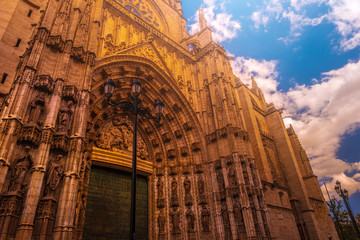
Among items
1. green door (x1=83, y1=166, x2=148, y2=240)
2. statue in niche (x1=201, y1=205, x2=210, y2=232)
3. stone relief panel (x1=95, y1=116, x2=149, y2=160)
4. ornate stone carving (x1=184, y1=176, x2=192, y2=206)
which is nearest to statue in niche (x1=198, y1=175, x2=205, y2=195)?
ornate stone carving (x1=184, y1=176, x2=192, y2=206)

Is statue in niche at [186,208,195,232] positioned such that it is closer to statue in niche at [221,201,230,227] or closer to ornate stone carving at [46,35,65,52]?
statue in niche at [221,201,230,227]

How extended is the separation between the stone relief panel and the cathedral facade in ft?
0.20

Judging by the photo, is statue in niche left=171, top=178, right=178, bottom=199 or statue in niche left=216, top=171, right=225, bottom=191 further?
statue in niche left=171, top=178, right=178, bottom=199

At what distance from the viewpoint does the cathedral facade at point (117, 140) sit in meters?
6.44

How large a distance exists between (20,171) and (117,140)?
242 inches

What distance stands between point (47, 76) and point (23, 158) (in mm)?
2828

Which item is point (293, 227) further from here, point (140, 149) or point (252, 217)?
point (140, 149)

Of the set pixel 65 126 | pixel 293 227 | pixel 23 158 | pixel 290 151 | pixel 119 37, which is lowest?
pixel 293 227

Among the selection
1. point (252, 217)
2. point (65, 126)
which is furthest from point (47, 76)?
point (252, 217)

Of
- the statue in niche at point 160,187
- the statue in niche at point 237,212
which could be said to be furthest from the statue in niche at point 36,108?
the statue in niche at point 237,212

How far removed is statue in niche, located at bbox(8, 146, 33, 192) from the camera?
582 centimetres

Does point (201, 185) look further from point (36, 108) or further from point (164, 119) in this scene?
point (36, 108)

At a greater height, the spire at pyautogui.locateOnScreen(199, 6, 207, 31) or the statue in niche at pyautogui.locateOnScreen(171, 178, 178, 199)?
the spire at pyautogui.locateOnScreen(199, 6, 207, 31)

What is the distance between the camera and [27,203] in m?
5.80
